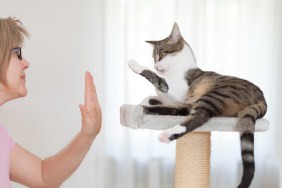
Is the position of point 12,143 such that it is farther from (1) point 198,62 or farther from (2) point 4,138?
(1) point 198,62

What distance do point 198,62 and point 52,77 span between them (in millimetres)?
774

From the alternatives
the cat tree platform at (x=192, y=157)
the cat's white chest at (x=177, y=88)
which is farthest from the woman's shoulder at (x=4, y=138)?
the cat's white chest at (x=177, y=88)

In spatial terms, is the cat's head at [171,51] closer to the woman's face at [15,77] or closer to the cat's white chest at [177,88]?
the cat's white chest at [177,88]

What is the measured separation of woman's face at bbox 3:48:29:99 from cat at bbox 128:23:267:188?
1.28ft

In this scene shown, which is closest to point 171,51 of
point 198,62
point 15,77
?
point 15,77

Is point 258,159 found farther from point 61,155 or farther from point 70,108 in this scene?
point 61,155

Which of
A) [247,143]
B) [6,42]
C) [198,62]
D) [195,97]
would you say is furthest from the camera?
[198,62]

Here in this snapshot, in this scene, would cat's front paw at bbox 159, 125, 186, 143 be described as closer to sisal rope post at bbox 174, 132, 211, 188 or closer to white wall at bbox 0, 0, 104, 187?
sisal rope post at bbox 174, 132, 211, 188

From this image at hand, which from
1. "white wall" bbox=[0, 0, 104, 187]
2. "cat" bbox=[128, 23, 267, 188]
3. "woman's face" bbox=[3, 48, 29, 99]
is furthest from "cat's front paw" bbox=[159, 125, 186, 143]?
"white wall" bbox=[0, 0, 104, 187]

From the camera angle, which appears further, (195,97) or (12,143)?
(195,97)

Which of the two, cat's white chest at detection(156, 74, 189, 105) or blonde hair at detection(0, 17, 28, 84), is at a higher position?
blonde hair at detection(0, 17, 28, 84)

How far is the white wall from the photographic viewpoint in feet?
7.64

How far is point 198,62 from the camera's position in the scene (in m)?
2.25

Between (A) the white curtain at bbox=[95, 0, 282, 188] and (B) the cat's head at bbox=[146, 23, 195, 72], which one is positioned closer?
(B) the cat's head at bbox=[146, 23, 195, 72]
